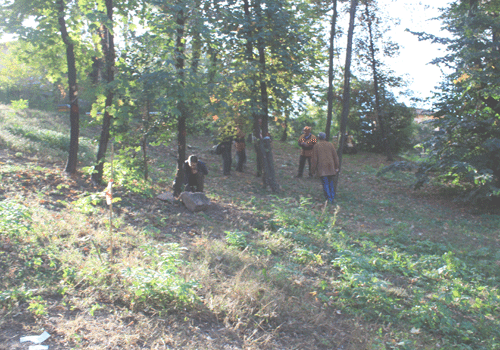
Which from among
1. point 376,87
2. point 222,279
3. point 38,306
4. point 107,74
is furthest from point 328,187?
point 376,87

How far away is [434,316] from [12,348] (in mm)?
4331

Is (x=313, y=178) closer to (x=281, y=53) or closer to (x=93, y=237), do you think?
(x=281, y=53)

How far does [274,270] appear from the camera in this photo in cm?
505

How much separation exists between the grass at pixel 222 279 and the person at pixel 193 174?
1047 millimetres

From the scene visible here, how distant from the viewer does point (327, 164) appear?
10562mm

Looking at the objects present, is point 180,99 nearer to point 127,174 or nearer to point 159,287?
point 127,174

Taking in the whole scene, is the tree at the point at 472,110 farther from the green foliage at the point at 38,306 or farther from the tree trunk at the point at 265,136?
the green foliage at the point at 38,306

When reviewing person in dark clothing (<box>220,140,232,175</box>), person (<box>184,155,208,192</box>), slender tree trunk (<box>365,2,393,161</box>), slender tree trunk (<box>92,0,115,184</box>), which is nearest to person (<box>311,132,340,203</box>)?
person in dark clothing (<box>220,140,232,175</box>)

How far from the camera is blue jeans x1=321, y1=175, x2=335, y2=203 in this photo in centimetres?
1065

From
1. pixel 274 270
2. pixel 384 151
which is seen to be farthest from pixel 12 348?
pixel 384 151

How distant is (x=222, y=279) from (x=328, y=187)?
A: 6683 millimetres

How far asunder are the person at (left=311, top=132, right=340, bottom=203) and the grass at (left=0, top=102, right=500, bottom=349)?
8.63ft

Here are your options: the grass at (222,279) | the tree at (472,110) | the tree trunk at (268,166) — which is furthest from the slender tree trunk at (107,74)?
the tree at (472,110)

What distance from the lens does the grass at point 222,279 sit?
145 inches
